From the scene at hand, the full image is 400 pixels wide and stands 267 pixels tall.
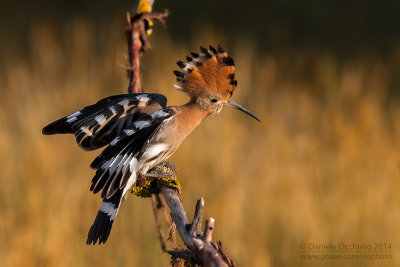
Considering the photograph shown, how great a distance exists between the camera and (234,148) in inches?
160

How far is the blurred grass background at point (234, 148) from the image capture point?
3357 mm

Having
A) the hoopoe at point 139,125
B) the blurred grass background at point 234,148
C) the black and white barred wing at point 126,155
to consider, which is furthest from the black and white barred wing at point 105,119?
the blurred grass background at point 234,148

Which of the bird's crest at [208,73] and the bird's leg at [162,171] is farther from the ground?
the bird's crest at [208,73]

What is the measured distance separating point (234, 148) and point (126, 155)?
80.5 inches

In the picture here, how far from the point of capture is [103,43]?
5.29 meters

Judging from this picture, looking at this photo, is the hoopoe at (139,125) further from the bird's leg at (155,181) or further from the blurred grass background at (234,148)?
the blurred grass background at (234,148)

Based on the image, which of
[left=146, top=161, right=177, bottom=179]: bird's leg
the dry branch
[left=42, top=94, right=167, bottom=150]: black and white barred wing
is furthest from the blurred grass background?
[left=146, top=161, right=177, bottom=179]: bird's leg

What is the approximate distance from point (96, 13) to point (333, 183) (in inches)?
124

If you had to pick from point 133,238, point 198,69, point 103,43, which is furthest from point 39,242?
point 103,43

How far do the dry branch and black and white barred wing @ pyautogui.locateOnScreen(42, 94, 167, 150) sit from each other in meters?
0.16

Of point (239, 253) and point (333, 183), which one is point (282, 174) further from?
point (239, 253)

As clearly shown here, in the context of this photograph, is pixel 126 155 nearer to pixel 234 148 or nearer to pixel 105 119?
pixel 105 119

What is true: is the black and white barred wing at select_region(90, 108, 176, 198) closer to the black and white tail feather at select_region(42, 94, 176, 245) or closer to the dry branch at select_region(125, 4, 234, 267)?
the black and white tail feather at select_region(42, 94, 176, 245)

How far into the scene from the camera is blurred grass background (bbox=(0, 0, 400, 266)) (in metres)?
3.36
